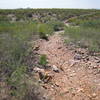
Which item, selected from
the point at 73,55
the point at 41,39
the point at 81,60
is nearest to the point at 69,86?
the point at 81,60

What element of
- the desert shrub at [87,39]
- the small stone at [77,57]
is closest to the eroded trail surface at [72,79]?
the small stone at [77,57]

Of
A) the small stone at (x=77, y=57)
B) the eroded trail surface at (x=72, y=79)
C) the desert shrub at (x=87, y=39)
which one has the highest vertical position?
the desert shrub at (x=87, y=39)

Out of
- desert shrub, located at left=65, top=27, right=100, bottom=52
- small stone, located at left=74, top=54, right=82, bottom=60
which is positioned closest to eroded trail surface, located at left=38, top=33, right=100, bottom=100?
small stone, located at left=74, top=54, right=82, bottom=60

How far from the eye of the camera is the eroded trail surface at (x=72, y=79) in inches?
173

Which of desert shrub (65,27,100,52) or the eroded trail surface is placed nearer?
the eroded trail surface

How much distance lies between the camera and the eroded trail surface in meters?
4.38

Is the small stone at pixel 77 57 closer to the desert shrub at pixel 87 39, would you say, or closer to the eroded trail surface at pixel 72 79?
the eroded trail surface at pixel 72 79

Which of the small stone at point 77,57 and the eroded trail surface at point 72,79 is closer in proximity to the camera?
the eroded trail surface at point 72,79

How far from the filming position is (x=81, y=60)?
6.35 meters

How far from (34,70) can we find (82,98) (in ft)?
4.44

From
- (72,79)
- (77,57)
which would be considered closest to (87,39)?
(77,57)

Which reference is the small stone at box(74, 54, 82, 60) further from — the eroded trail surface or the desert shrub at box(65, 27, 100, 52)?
the desert shrub at box(65, 27, 100, 52)

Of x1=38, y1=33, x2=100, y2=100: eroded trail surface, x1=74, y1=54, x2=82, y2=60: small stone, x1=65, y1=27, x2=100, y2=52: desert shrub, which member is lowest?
x1=38, y1=33, x2=100, y2=100: eroded trail surface

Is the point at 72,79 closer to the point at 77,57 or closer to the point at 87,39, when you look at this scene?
the point at 77,57
